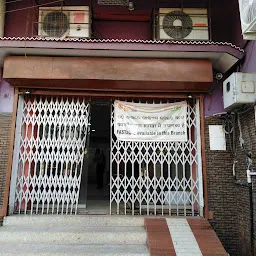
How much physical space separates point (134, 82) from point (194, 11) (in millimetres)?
2309

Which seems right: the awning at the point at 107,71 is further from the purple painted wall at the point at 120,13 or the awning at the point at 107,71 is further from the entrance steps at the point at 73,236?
the entrance steps at the point at 73,236

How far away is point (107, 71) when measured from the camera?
5.76 m

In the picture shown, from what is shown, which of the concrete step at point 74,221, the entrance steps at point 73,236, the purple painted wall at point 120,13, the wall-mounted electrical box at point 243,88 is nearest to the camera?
the entrance steps at point 73,236

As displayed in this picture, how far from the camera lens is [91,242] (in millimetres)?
5004

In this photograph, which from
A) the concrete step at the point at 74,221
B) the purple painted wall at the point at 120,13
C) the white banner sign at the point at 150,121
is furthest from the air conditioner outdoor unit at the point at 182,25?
the concrete step at the point at 74,221

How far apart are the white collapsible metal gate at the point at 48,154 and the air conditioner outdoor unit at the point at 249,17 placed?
146 inches

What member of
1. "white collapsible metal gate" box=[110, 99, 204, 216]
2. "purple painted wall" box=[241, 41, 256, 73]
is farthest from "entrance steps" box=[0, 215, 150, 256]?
"purple painted wall" box=[241, 41, 256, 73]

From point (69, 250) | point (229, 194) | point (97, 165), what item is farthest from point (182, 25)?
point (97, 165)

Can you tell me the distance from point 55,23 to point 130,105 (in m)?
2.59

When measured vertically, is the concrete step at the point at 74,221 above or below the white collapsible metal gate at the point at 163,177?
below

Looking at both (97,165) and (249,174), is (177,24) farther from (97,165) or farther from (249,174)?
(97,165)

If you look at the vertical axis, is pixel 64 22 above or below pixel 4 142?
above

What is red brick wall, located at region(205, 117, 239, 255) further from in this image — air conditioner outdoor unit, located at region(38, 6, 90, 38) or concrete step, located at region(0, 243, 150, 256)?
air conditioner outdoor unit, located at region(38, 6, 90, 38)

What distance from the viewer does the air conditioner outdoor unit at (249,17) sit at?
3.89m
